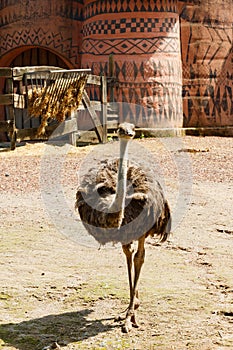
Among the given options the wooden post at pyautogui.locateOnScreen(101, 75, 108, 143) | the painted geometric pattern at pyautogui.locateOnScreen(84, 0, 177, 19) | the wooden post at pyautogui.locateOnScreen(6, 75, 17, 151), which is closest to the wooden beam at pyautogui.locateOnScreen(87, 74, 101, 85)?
the wooden post at pyautogui.locateOnScreen(101, 75, 108, 143)

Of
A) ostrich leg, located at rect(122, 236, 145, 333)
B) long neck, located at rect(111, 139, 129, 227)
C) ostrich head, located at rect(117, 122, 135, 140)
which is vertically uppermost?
ostrich head, located at rect(117, 122, 135, 140)

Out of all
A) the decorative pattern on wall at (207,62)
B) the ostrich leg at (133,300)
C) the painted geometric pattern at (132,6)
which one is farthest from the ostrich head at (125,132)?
the decorative pattern on wall at (207,62)

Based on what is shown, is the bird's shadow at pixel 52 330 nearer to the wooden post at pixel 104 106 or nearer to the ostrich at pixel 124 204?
the ostrich at pixel 124 204

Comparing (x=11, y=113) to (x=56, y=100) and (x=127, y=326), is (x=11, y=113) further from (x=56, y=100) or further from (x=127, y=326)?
(x=127, y=326)

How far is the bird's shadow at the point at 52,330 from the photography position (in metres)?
3.57

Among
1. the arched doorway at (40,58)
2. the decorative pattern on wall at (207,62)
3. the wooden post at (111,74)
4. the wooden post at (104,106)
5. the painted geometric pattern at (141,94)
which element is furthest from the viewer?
the arched doorway at (40,58)

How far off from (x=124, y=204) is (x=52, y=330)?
3.38 feet

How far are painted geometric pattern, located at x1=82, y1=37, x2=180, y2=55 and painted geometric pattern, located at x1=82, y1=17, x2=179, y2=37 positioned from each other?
0.23 metres

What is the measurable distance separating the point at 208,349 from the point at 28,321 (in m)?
1.30

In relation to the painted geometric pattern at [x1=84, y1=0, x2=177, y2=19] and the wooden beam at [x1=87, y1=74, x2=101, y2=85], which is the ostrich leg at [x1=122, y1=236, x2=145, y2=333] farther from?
the painted geometric pattern at [x1=84, y1=0, x2=177, y2=19]

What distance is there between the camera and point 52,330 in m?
3.77

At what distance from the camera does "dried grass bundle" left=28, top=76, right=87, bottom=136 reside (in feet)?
38.2

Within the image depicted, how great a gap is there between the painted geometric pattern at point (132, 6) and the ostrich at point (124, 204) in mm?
10953

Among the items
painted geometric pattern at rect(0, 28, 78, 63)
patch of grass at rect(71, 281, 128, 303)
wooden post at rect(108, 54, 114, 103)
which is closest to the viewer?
patch of grass at rect(71, 281, 128, 303)
